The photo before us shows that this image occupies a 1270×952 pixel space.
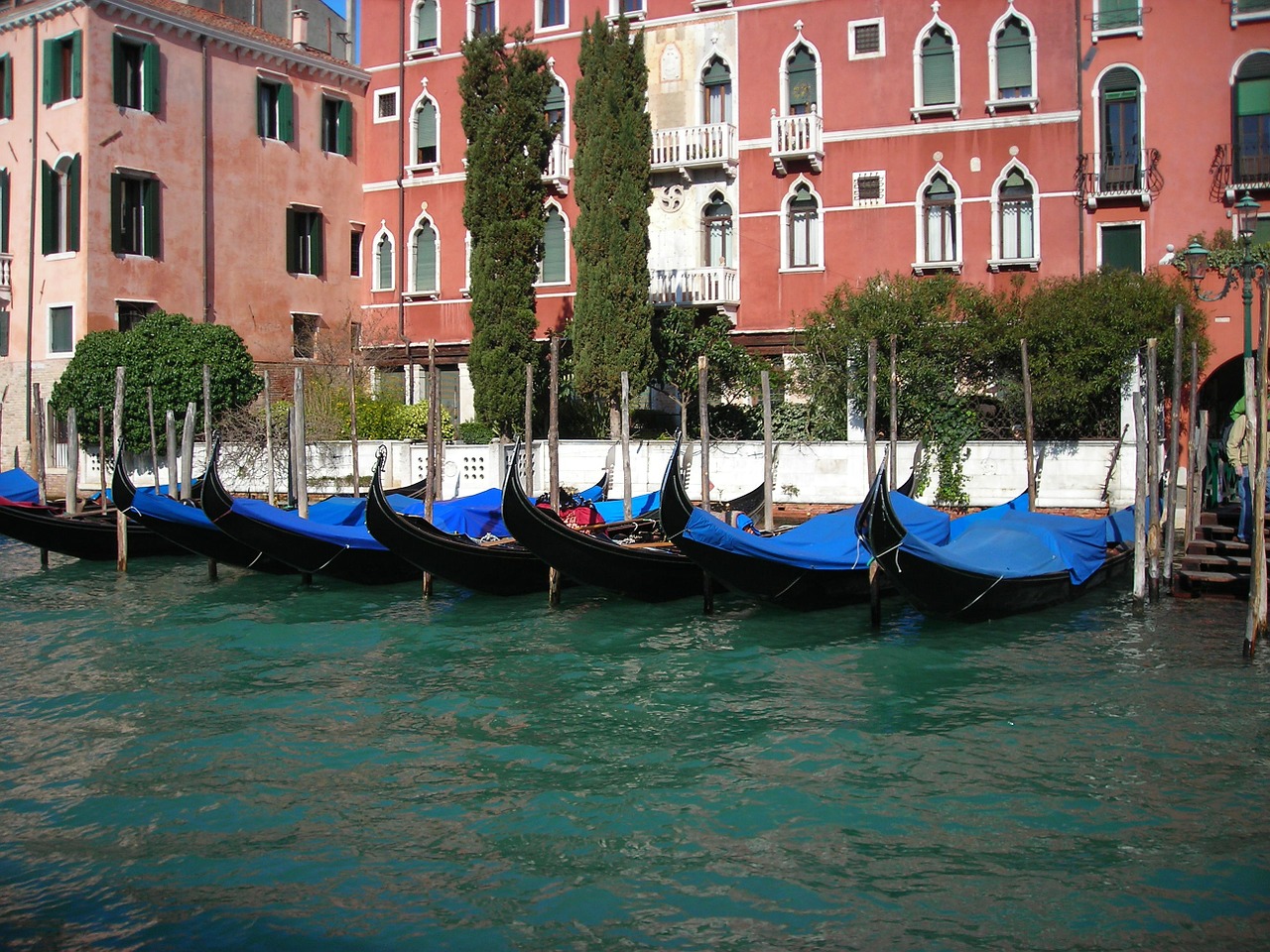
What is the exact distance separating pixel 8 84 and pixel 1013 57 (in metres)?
13.1

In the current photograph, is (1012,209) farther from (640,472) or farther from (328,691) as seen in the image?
(328,691)

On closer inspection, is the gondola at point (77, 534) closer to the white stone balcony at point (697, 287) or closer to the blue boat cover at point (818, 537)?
the blue boat cover at point (818, 537)

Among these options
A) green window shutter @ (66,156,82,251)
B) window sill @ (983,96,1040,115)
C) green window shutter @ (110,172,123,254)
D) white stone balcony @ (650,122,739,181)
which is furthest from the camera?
green window shutter @ (110,172,123,254)

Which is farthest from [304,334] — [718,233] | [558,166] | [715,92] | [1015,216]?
[1015,216]

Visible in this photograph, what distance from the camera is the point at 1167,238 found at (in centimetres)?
1427

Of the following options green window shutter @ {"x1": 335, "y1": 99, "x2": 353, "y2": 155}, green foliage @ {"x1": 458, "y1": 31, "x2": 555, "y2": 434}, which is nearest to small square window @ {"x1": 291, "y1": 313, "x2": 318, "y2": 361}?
green window shutter @ {"x1": 335, "y1": 99, "x2": 353, "y2": 155}

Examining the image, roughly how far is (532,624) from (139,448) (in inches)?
349

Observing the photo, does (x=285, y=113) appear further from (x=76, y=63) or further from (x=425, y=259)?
(x=76, y=63)

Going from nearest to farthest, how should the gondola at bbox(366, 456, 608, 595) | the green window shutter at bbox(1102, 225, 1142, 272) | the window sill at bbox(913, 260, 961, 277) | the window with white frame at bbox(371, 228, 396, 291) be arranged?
1. the gondola at bbox(366, 456, 608, 595)
2. the green window shutter at bbox(1102, 225, 1142, 272)
3. the window sill at bbox(913, 260, 961, 277)
4. the window with white frame at bbox(371, 228, 396, 291)

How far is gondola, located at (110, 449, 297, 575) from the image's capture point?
37.9 feet

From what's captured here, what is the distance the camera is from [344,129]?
19.0m

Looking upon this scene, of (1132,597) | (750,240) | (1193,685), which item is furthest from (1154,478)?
(750,240)

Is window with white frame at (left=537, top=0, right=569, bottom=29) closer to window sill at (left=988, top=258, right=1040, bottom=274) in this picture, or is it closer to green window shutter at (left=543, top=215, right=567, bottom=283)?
green window shutter at (left=543, top=215, right=567, bottom=283)

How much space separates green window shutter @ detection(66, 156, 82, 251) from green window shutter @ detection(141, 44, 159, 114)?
119cm
